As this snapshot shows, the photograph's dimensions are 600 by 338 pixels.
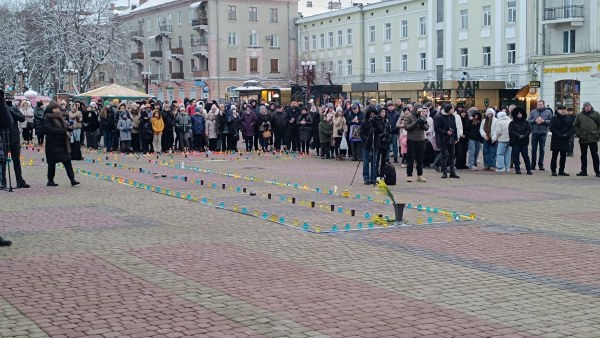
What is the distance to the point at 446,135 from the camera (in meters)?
20.5

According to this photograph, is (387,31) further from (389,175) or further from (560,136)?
(389,175)

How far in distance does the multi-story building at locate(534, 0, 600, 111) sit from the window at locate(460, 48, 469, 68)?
301 inches

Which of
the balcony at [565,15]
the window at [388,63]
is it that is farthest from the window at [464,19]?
the window at [388,63]

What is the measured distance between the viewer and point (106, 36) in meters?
67.1

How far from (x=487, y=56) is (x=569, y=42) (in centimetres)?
799

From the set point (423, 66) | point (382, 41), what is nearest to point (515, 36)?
point (423, 66)

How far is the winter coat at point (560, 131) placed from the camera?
21156 mm

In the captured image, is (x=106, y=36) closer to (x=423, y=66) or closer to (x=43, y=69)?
(x=43, y=69)

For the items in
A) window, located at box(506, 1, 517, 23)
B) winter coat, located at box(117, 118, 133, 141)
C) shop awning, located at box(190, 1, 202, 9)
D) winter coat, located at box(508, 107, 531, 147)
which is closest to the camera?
winter coat, located at box(508, 107, 531, 147)

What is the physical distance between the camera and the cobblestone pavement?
702 cm

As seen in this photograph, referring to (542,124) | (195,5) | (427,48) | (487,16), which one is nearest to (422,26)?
(427,48)

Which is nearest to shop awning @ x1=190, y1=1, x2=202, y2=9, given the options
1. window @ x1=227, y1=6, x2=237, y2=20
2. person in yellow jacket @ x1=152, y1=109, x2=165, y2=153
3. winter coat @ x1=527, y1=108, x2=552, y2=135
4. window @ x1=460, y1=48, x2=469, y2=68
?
window @ x1=227, y1=6, x2=237, y2=20

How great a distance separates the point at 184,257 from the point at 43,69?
6651 centimetres

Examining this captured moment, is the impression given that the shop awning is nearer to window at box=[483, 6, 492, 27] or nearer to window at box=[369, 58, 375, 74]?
window at box=[369, 58, 375, 74]
